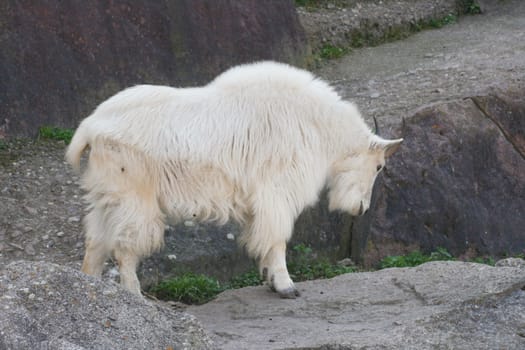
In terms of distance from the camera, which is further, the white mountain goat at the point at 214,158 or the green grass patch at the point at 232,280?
the green grass patch at the point at 232,280

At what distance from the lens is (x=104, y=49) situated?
9.71 meters

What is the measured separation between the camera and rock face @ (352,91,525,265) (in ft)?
30.4

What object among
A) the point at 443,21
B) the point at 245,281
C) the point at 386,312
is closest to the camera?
the point at 386,312

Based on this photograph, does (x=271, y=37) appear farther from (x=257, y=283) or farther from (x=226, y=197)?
(x=226, y=197)

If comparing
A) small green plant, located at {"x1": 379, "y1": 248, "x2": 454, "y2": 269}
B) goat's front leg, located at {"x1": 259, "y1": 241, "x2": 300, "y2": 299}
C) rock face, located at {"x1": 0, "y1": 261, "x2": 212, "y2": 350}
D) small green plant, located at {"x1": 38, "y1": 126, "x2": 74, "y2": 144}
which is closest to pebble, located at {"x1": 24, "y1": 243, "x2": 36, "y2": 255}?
small green plant, located at {"x1": 38, "y1": 126, "x2": 74, "y2": 144}

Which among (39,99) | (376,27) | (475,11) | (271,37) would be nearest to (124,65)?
(39,99)

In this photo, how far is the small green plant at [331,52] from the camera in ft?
40.6

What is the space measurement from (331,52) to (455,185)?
3.49 metres

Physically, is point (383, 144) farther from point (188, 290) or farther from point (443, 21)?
point (443, 21)

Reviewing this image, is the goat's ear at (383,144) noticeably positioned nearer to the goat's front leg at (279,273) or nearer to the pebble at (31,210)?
the goat's front leg at (279,273)

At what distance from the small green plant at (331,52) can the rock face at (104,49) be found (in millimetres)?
1315

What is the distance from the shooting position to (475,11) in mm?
14469

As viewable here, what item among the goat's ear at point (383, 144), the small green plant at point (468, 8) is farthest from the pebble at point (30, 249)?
the small green plant at point (468, 8)

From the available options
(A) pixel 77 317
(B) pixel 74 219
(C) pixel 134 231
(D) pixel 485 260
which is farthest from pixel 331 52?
(A) pixel 77 317
